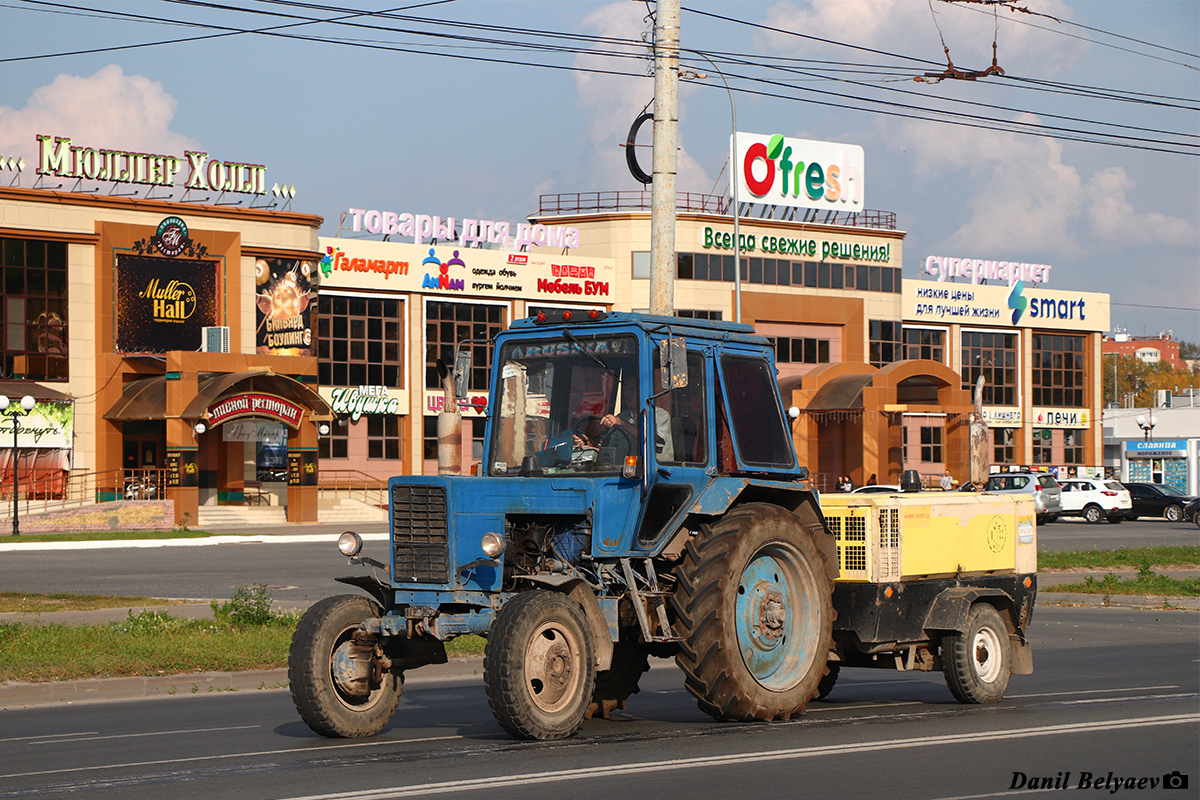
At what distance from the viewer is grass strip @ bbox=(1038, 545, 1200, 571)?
27.7 m

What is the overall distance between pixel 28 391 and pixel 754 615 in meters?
48.6

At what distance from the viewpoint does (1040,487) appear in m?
51.2

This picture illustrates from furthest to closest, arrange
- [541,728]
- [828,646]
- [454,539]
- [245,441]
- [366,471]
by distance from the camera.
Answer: [366,471] → [245,441] → [828,646] → [454,539] → [541,728]

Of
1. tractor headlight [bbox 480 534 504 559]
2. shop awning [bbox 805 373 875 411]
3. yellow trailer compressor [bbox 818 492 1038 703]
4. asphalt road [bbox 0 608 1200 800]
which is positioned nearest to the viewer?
asphalt road [bbox 0 608 1200 800]

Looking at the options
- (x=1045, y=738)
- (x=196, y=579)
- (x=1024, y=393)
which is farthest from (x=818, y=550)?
(x=1024, y=393)

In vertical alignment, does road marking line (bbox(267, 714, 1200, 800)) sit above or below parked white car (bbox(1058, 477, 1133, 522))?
above

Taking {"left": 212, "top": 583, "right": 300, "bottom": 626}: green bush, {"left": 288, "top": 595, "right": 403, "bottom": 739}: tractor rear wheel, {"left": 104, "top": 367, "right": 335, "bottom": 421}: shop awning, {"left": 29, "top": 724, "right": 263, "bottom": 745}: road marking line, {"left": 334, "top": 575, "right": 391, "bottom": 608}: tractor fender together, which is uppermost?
{"left": 104, "top": 367, "right": 335, "bottom": 421}: shop awning

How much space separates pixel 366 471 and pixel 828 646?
57555mm

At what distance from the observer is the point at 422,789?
7.86 metres

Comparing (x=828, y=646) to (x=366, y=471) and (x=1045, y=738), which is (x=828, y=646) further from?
(x=366, y=471)

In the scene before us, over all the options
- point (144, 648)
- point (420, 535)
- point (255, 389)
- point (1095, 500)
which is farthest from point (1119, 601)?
point (255, 389)

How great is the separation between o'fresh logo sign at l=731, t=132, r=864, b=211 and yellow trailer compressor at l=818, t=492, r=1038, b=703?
63.0 m

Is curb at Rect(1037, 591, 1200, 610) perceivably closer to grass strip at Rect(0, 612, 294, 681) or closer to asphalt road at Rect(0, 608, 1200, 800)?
asphalt road at Rect(0, 608, 1200, 800)

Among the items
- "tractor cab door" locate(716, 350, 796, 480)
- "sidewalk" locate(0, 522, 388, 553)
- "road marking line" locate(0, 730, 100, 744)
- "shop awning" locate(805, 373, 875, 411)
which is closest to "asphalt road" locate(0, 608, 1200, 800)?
"road marking line" locate(0, 730, 100, 744)
